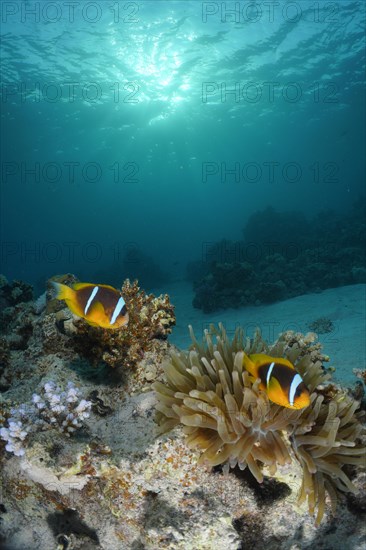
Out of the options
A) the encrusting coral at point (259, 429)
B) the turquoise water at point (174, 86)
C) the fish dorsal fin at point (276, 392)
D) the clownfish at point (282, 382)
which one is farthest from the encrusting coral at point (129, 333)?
the turquoise water at point (174, 86)

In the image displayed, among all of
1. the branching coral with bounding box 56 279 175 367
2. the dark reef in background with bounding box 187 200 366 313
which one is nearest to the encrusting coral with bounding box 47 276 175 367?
the branching coral with bounding box 56 279 175 367

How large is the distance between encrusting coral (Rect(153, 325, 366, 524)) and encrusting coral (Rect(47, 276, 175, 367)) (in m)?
1.04

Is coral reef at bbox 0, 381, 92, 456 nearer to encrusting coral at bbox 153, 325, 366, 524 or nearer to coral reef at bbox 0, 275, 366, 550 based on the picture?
coral reef at bbox 0, 275, 366, 550

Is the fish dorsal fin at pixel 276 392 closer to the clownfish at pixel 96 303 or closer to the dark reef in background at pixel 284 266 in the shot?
the clownfish at pixel 96 303

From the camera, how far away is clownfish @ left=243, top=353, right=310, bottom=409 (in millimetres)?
2089

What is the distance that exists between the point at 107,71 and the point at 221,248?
13779 mm

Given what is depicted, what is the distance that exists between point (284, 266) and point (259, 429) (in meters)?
16.0

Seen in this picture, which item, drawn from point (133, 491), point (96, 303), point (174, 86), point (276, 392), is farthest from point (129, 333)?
point (174, 86)

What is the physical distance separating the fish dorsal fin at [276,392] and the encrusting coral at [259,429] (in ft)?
0.62

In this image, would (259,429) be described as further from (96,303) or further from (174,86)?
(174,86)

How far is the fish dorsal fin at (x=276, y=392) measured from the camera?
2.12 m

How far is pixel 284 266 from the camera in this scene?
57.9ft

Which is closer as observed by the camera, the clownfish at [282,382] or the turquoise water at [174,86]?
the clownfish at [282,382]

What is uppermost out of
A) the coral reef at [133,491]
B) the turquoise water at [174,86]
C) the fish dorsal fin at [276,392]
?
the turquoise water at [174,86]
